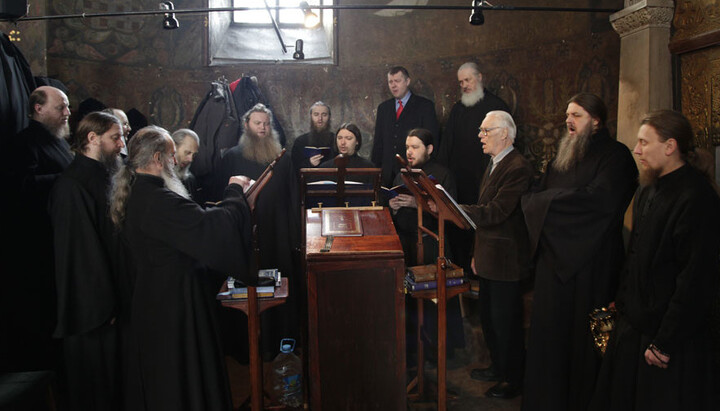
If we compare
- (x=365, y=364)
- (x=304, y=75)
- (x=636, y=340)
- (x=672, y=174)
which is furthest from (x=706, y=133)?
(x=304, y=75)

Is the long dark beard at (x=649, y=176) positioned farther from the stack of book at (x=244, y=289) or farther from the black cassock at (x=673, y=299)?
the stack of book at (x=244, y=289)

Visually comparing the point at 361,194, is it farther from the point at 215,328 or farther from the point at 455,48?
the point at 455,48

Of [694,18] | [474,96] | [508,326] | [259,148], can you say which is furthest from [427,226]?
[694,18]

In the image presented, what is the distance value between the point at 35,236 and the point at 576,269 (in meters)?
3.58

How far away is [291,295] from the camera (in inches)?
190

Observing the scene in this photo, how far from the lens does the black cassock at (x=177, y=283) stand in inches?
112

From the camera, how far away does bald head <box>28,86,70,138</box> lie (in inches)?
150

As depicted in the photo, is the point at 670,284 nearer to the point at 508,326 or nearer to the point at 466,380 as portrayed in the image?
the point at 508,326

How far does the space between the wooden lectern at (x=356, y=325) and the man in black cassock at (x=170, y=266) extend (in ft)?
1.54

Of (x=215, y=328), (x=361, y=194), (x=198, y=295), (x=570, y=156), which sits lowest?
(x=215, y=328)

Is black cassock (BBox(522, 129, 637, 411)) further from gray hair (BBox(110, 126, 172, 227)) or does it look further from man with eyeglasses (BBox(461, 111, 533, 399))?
gray hair (BBox(110, 126, 172, 227))

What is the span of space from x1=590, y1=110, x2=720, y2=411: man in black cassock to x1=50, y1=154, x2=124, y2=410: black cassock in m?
2.89

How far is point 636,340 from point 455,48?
5.03m

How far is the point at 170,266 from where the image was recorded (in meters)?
2.94
